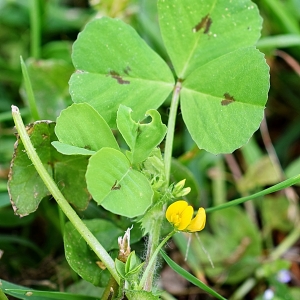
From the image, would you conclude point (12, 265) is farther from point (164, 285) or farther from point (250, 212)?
point (250, 212)

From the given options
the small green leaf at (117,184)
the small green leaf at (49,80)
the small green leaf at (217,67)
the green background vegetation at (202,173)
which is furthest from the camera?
the small green leaf at (49,80)

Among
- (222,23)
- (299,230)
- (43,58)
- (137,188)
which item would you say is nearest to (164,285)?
(299,230)

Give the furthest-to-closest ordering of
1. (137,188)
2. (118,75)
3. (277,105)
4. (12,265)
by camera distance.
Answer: (277,105)
(12,265)
(118,75)
(137,188)

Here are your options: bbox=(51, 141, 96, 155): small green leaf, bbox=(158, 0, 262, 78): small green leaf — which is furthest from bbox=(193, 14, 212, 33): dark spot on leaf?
bbox=(51, 141, 96, 155): small green leaf

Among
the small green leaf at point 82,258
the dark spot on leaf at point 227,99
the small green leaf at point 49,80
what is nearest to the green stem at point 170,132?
the dark spot on leaf at point 227,99

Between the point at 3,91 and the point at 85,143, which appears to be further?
the point at 3,91

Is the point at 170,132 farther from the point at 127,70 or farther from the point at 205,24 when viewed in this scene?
the point at 205,24

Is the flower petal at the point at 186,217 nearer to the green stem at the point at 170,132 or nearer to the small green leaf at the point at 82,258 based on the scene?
the green stem at the point at 170,132
